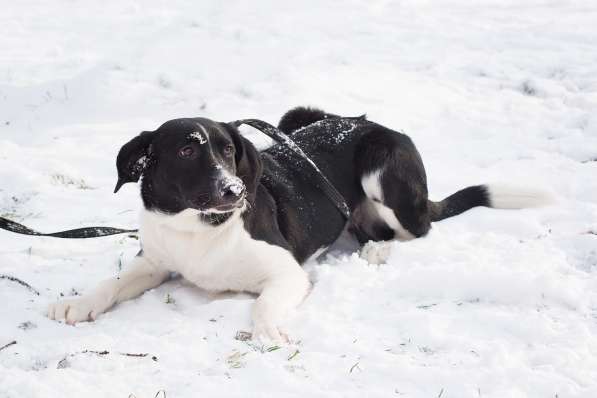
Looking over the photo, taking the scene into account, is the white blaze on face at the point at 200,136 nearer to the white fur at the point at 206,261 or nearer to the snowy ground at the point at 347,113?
the white fur at the point at 206,261

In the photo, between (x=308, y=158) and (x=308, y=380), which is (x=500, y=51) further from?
(x=308, y=380)

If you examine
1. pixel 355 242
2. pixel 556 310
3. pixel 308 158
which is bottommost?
pixel 355 242

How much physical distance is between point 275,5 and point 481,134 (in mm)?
4963

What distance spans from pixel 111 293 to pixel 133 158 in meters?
0.68

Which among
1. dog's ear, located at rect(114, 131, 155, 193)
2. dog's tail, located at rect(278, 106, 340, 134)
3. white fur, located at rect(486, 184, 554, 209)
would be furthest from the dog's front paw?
white fur, located at rect(486, 184, 554, 209)

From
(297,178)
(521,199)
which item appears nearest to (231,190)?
(297,178)

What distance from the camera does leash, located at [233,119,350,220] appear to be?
4355 millimetres

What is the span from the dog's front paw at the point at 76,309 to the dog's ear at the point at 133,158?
57cm

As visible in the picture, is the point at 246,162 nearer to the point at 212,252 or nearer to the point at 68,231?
the point at 212,252

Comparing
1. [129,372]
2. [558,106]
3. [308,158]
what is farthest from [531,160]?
[129,372]

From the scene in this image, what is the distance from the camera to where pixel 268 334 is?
3170 millimetres

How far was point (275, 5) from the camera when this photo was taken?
34.7 ft

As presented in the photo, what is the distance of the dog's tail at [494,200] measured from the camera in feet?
15.8

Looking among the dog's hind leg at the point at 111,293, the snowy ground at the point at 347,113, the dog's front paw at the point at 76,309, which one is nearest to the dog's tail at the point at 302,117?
the snowy ground at the point at 347,113
